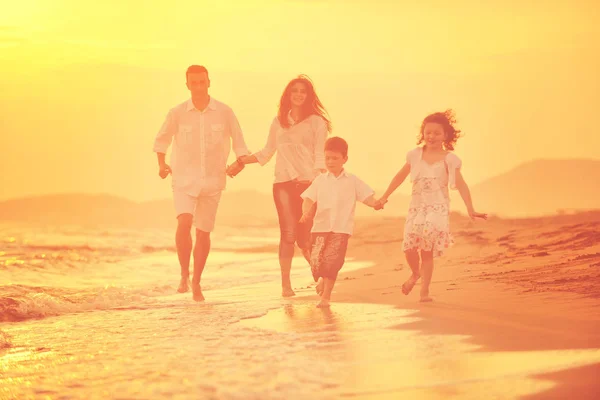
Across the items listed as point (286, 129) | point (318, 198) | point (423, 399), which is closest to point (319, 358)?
point (423, 399)

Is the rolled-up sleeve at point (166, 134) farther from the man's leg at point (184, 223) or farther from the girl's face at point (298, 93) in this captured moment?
the girl's face at point (298, 93)

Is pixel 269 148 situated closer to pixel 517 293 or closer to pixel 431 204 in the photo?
pixel 431 204

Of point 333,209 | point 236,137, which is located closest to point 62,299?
point 236,137

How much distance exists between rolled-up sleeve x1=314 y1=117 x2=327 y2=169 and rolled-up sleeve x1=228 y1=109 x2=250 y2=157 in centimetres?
77

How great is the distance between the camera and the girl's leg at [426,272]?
7434mm

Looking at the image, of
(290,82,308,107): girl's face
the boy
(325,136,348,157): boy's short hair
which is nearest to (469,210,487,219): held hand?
the boy

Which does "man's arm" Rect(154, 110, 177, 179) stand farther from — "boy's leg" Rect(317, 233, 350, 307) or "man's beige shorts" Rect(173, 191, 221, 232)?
Result: "boy's leg" Rect(317, 233, 350, 307)

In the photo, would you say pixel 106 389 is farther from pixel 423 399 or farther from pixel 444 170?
pixel 444 170

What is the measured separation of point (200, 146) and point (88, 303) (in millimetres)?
1992

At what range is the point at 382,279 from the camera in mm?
10172

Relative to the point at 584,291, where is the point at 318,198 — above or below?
above

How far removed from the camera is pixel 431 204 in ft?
25.7

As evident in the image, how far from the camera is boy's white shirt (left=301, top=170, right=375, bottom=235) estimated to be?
7.63 metres

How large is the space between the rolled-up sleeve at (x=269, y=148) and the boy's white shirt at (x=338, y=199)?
141 cm
